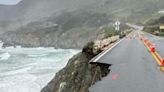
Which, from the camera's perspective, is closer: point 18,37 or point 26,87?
point 26,87

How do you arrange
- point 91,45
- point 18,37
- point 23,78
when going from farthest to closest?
point 18,37 → point 23,78 → point 91,45

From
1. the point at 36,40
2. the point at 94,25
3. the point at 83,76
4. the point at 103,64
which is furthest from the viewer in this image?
the point at 94,25

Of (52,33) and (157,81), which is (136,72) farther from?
(52,33)

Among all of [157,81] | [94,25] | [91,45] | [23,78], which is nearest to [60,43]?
[94,25]

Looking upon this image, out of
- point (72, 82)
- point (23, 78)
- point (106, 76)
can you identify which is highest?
point (106, 76)

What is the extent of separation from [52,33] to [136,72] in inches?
5860

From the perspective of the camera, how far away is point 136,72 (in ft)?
39.1

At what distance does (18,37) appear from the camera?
7111 inches

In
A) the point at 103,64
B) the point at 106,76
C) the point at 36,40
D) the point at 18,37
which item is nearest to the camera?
the point at 106,76

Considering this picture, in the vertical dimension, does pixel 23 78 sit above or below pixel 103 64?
below

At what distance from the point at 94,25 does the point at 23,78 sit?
408 ft

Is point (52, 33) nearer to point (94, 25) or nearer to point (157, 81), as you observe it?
point (94, 25)

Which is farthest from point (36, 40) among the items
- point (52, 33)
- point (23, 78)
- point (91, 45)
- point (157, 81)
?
point (157, 81)

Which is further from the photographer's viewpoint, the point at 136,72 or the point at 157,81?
the point at 136,72
